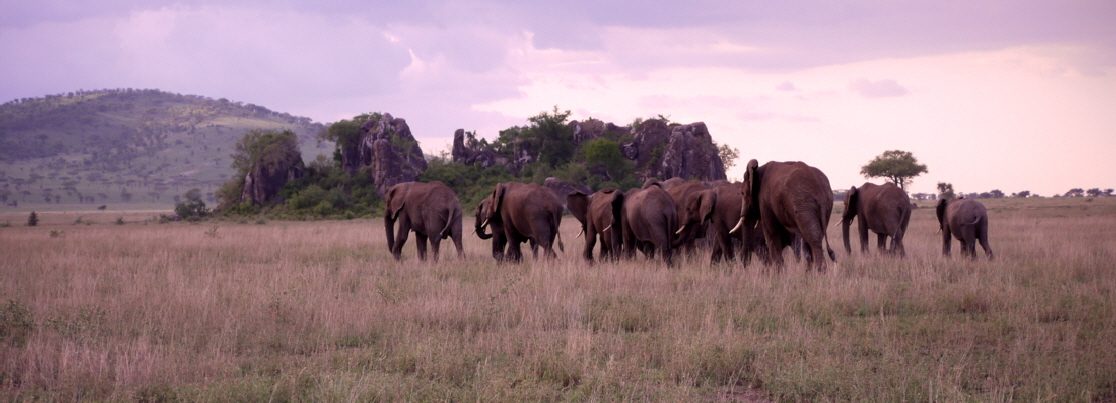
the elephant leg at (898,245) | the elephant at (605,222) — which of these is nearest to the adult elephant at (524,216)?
the elephant at (605,222)

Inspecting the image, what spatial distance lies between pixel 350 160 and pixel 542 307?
65.4m

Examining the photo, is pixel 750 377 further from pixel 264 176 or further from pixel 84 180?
pixel 84 180

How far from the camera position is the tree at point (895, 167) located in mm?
71438

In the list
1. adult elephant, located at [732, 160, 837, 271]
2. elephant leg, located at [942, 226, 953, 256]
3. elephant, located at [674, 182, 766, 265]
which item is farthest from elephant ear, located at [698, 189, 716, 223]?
elephant leg, located at [942, 226, 953, 256]

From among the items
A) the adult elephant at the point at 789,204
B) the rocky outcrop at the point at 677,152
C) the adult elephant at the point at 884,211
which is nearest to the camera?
the adult elephant at the point at 789,204

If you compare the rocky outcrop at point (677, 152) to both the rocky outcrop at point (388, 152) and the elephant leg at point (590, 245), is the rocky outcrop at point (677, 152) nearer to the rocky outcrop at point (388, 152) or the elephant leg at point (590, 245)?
the rocky outcrop at point (388, 152)

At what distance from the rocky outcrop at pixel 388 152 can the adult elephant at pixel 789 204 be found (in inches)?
1987

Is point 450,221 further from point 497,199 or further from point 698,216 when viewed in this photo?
point 698,216

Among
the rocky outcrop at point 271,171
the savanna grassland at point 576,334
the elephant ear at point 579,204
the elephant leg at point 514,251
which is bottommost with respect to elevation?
the savanna grassland at point 576,334

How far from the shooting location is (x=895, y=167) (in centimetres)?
7175

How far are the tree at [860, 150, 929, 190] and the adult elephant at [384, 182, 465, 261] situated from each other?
65.0 meters

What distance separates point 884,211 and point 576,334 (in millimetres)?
10268

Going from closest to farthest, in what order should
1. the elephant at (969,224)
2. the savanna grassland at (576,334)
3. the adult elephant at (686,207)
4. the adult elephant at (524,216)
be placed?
the savanna grassland at (576,334) < the elephant at (969,224) < the adult elephant at (524,216) < the adult elephant at (686,207)

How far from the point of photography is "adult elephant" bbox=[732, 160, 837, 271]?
10.6 meters
